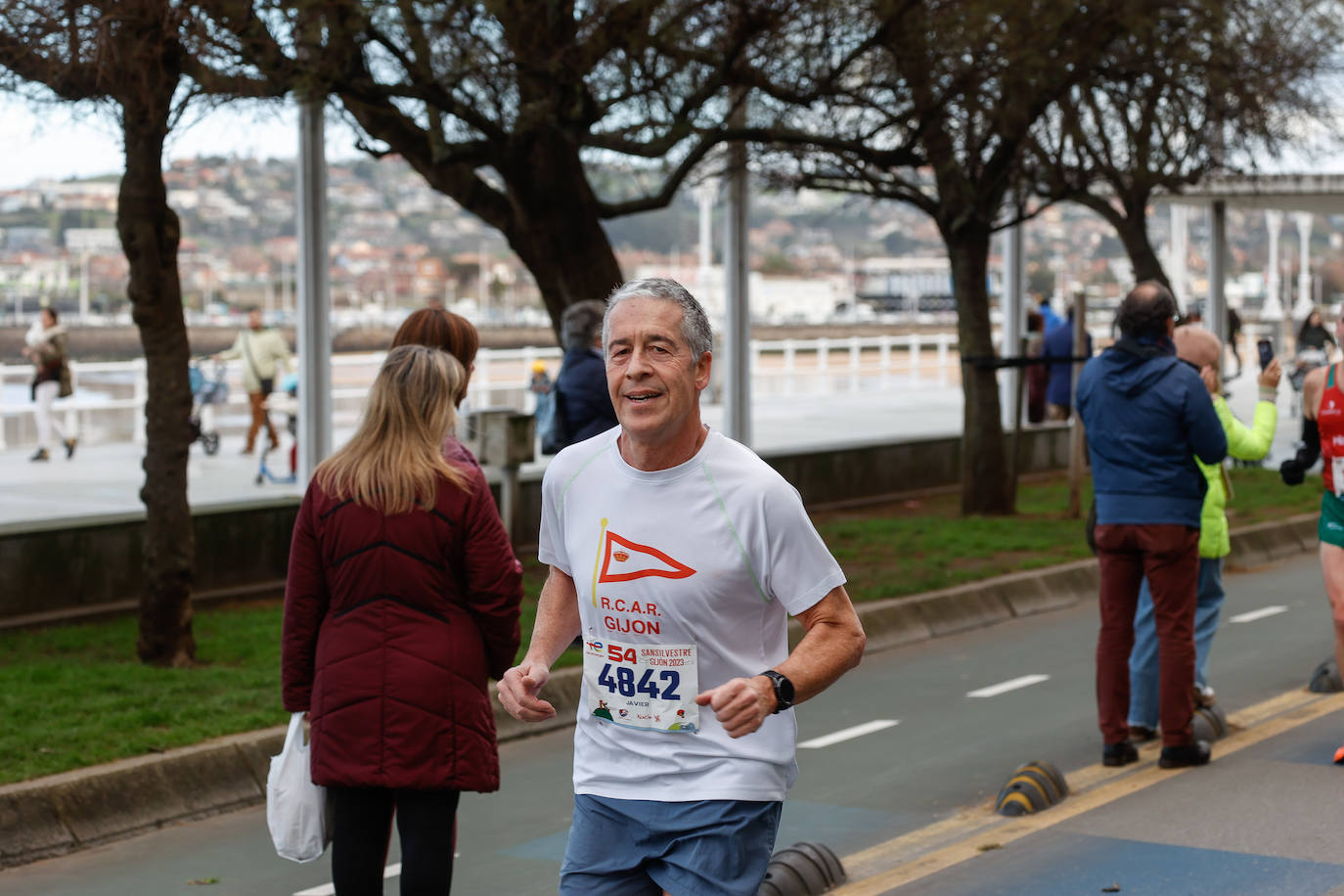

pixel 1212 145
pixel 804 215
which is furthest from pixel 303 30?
pixel 1212 145

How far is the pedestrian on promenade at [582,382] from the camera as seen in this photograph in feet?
30.1

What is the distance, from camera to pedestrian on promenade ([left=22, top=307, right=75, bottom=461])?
1255 cm

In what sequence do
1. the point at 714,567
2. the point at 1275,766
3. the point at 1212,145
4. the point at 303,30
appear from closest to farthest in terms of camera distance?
the point at 714,567
the point at 1275,766
the point at 303,30
the point at 1212,145

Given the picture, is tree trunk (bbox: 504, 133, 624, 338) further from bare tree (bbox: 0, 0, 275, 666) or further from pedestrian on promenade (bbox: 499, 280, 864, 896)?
pedestrian on promenade (bbox: 499, 280, 864, 896)

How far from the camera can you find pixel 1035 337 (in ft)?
70.5

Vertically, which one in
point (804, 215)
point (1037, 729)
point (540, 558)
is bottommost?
point (1037, 729)

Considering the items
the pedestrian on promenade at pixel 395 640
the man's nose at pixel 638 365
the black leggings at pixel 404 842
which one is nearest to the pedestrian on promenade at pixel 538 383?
the pedestrian on promenade at pixel 395 640

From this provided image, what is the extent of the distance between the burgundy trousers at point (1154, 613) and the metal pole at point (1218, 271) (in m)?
17.1

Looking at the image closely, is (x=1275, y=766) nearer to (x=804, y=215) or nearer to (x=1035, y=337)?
(x=804, y=215)

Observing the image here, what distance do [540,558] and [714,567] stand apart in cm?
59

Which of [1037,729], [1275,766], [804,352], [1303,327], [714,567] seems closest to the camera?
[714,567]

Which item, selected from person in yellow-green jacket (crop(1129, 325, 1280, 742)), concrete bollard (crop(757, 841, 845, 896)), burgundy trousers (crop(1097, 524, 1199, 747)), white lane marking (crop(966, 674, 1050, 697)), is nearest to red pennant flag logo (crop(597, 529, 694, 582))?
concrete bollard (crop(757, 841, 845, 896))

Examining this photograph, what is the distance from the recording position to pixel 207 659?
9.27 meters

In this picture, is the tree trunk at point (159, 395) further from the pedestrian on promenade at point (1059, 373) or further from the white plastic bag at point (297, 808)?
the pedestrian on promenade at point (1059, 373)
